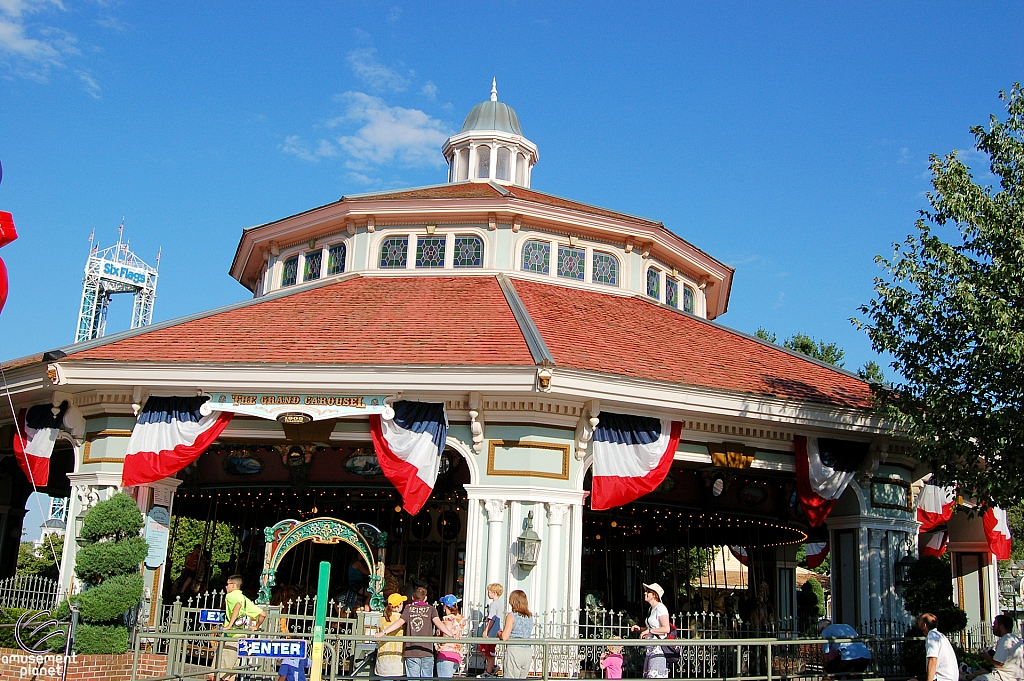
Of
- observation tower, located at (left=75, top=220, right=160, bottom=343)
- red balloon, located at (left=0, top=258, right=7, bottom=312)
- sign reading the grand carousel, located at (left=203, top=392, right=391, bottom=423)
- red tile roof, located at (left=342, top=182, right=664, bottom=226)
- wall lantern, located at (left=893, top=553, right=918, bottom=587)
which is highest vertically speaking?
observation tower, located at (left=75, top=220, right=160, bottom=343)

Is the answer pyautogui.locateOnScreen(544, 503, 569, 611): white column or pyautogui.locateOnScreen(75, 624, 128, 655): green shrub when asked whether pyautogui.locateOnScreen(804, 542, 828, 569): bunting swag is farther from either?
pyautogui.locateOnScreen(75, 624, 128, 655): green shrub

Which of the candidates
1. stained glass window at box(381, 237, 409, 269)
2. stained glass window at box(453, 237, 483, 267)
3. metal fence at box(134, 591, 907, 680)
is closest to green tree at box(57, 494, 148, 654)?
metal fence at box(134, 591, 907, 680)

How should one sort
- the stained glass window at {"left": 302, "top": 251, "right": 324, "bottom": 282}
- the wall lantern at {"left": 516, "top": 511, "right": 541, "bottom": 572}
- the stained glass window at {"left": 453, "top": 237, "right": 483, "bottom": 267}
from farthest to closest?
the stained glass window at {"left": 302, "top": 251, "right": 324, "bottom": 282} < the stained glass window at {"left": 453, "top": 237, "right": 483, "bottom": 267} < the wall lantern at {"left": 516, "top": 511, "right": 541, "bottom": 572}

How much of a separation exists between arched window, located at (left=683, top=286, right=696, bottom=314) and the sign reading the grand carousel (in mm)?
10493

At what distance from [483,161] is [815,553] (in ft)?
51.8

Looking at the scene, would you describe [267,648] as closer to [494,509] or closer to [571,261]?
[494,509]

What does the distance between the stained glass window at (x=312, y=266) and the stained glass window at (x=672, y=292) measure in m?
8.14

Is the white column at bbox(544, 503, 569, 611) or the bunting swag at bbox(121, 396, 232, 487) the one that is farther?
the bunting swag at bbox(121, 396, 232, 487)

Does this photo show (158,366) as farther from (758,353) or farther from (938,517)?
(938,517)

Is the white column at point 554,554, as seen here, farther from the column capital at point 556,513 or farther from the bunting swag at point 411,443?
the bunting swag at point 411,443

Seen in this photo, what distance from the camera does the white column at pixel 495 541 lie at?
1569 centimetres

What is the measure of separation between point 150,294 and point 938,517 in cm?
7372

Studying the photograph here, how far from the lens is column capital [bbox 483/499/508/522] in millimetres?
15836

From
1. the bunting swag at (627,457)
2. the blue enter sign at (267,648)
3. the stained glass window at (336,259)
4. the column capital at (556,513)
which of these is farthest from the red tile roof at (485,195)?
the blue enter sign at (267,648)
